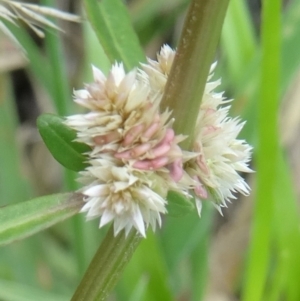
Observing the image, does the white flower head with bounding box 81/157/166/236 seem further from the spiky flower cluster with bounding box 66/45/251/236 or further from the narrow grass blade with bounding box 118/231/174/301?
the narrow grass blade with bounding box 118/231/174/301

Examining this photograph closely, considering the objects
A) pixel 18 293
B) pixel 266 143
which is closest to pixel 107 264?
pixel 266 143

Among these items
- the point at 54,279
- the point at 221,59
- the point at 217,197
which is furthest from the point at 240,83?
the point at 217,197

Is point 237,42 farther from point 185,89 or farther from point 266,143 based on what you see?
point 185,89

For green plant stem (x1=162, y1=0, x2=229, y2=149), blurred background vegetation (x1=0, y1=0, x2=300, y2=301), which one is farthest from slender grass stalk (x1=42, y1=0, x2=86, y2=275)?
green plant stem (x1=162, y1=0, x2=229, y2=149)

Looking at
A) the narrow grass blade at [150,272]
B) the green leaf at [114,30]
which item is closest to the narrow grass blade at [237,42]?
the narrow grass blade at [150,272]

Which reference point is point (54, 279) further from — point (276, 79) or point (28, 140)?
point (276, 79)

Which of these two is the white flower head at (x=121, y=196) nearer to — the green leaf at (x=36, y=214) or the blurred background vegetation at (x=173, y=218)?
the green leaf at (x=36, y=214)
